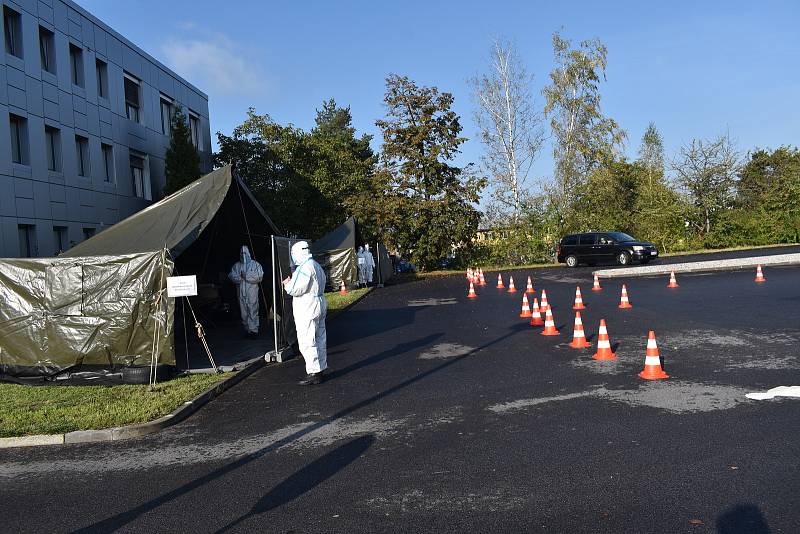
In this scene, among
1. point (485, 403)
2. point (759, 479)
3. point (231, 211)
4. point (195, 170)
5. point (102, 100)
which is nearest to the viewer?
point (759, 479)

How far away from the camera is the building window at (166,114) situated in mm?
28391

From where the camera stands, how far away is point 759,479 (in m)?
4.57

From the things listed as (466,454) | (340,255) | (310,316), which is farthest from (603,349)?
(340,255)

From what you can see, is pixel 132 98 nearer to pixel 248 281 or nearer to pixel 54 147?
pixel 54 147

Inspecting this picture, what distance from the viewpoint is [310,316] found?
9.13 meters

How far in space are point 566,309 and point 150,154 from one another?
1862 cm

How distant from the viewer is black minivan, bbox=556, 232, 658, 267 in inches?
1244

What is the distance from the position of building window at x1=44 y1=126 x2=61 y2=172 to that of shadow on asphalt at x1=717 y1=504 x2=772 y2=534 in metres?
21.4

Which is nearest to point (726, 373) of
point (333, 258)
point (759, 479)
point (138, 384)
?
point (759, 479)

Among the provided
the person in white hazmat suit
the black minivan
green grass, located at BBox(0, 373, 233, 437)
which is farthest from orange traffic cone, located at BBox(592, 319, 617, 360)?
the black minivan

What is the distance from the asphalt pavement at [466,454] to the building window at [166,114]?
21086 mm

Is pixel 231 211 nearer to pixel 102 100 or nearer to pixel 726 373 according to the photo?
pixel 726 373

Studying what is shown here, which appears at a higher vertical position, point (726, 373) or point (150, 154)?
point (150, 154)

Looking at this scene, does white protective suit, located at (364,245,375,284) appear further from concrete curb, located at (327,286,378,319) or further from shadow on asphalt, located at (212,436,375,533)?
shadow on asphalt, located at (212,436,375,533)
